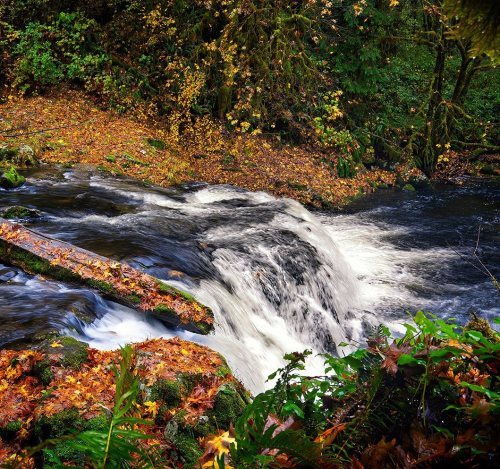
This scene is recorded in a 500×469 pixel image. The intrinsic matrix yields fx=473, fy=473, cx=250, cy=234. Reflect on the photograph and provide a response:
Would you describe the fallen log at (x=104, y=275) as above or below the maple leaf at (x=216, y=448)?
below

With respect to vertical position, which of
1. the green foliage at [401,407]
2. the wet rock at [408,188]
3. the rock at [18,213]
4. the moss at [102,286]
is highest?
the green foliage at [401,407]

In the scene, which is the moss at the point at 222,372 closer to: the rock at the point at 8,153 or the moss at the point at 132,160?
the rock at the point at 8,153

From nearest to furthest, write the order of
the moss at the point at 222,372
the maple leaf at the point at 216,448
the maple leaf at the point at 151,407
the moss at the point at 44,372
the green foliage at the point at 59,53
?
the maple leaf at the point at 216,448, the maple leaf at the point at 151,407, the moss at the point at 44,372, the moss at the point at 222,372, the green foliage at the point at 59,53

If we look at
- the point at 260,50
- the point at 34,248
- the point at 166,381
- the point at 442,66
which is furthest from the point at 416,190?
the point at 166,381

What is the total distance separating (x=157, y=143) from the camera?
43.3ft

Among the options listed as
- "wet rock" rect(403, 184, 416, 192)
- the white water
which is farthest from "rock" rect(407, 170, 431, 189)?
the white water

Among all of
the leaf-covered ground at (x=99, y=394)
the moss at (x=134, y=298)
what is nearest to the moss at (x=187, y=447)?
the leaf-covered ground at (x=99, y=394)

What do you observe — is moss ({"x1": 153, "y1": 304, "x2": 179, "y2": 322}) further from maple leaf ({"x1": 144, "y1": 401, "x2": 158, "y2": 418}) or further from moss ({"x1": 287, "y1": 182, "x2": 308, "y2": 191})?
moss ({"x1": 287, "y1": 182, "x2": 308, "y2": 191})

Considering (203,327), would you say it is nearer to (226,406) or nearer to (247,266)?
(226,406)

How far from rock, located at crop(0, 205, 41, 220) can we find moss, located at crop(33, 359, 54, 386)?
461 cm

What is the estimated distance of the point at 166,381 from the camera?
3.15m

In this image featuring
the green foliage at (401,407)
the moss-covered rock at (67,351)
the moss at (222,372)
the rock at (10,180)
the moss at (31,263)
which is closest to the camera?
the green foliage at (401,407)

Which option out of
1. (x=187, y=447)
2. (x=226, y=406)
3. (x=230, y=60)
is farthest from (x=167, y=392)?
(x=230, y=60)

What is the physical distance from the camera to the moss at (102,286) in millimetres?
4836
